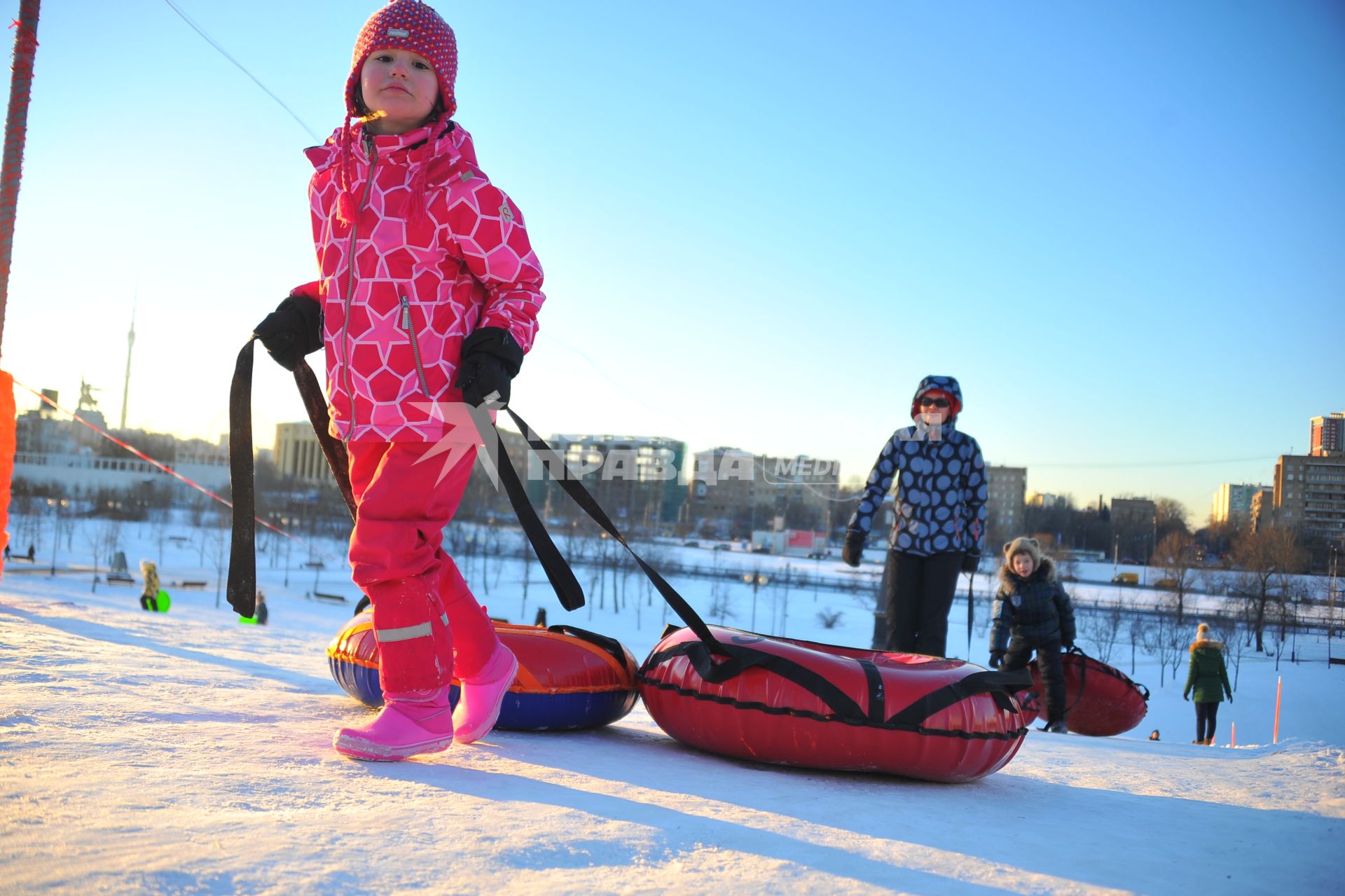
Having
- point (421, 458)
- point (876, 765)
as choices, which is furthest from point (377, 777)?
point (876, 765)

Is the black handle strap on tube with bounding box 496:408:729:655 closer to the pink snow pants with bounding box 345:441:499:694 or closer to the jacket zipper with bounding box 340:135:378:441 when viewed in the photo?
the pink snow pants with bounding box 345:441:499:694

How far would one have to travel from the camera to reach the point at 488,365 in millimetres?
2059

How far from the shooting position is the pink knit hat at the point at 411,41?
2.28 meters

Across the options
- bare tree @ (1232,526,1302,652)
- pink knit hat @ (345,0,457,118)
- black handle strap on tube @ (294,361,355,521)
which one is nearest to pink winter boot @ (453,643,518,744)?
black handle strap on tube @ (294,361,355,521)

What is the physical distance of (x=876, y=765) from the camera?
234 centimetres

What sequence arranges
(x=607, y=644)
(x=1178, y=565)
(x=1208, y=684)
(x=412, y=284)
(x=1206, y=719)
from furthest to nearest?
1. (x=1178, y=565)
2. (x=1206, y=719)
3. (x=1208, y=684)
4. (x=607, y=644)
5. (x=412, y=284)

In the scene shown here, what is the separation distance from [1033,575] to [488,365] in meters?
4.13

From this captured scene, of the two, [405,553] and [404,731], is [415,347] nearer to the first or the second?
[405,553]

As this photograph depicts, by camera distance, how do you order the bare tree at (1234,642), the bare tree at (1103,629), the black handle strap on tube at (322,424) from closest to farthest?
1. the black handle strap on tube at (322,424)
2. the bare tree at (1234,642)
3. the bare tree at (1103,629)

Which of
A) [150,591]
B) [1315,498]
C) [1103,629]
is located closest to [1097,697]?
[1315,498]

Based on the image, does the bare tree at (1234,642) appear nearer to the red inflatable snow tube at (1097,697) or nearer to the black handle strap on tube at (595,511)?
the red inflatable snow tube at (1097,697)

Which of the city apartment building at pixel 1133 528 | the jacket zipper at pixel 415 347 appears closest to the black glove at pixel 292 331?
the jacket zipper at pixel 415 347

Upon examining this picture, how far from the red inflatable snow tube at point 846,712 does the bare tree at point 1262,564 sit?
10.9 ft

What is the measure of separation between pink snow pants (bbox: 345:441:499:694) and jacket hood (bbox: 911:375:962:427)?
2673 mm
